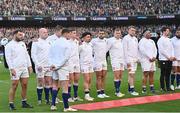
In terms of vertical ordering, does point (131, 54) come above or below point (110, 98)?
above

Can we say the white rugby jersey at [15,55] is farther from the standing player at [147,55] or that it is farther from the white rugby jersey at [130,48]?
the standing player at [147,55]

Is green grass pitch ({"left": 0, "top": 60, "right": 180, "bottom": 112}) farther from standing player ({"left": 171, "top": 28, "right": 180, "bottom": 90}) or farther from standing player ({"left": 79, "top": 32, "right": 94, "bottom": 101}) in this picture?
standing player ({"left": 171, "top": 28, "right": 180, "bottom": 90})

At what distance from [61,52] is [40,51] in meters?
1.90

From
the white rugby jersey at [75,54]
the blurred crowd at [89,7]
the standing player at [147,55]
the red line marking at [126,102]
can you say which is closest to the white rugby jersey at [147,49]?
the standing player at [147,55]

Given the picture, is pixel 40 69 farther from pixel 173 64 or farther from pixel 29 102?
pixel 173 64

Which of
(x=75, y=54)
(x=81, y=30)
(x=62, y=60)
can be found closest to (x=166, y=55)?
(x=75, y=54)

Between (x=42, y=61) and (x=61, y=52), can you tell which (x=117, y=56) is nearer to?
(x=42, y=61)

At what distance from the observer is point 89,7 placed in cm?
4597

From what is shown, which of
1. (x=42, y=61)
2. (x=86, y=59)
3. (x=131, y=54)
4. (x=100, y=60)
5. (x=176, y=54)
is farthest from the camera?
(x=176, y=54)

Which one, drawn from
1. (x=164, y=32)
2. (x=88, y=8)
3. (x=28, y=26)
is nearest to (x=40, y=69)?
(x=164, y=32)

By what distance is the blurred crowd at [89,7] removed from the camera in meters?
41.6

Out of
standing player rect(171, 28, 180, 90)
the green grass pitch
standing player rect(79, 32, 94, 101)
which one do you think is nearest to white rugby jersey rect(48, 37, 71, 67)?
the green grass pitch

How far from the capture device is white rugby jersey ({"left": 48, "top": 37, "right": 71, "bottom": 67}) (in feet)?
39.7

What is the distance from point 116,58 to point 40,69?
2881mm
